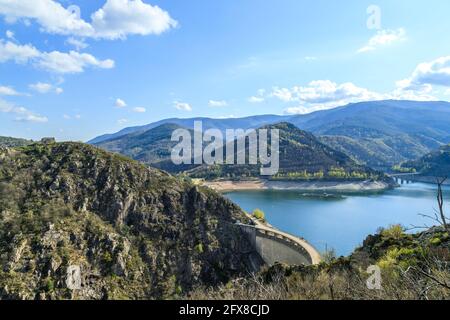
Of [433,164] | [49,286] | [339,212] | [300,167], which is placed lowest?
[49,286]

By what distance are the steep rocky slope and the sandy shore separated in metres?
56.4

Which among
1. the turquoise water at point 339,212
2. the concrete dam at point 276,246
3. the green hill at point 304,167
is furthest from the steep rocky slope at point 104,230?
the green hill at point 304,167

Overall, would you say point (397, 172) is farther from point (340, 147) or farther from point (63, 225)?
point (63, 225)

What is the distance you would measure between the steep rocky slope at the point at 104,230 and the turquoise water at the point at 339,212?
1321 centimetres

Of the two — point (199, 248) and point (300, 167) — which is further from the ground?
point (300, 167)

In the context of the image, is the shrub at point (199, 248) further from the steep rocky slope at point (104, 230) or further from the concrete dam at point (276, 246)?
the concrete dam at point (276, 246)

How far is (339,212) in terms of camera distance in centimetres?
6431

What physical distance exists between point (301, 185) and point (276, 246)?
6780cm

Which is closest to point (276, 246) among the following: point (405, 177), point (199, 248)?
point (199, 248)

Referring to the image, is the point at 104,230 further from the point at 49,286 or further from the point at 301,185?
the point at 301,185

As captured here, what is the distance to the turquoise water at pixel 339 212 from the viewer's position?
1889 inches

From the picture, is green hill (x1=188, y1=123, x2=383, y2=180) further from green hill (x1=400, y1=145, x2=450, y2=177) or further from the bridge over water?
green hill (x1=400, y1=145, x2=450, y2=177)

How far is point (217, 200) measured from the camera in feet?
136
